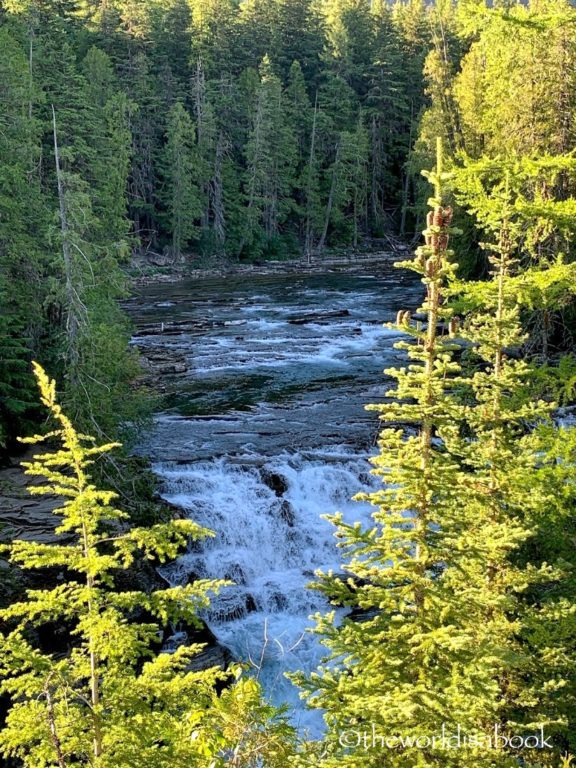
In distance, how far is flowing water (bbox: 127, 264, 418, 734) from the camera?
11.7 meters

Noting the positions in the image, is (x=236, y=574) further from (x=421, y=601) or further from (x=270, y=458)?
(x=421, y=601)

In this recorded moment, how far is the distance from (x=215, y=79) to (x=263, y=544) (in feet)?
163

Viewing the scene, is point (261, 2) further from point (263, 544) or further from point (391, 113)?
point (263, 544)

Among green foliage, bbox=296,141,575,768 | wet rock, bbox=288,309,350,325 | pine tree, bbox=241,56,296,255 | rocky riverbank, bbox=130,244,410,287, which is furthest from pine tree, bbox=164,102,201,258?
green foliage, bbox=296,141,575,768

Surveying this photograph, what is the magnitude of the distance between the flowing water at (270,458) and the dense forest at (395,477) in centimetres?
77

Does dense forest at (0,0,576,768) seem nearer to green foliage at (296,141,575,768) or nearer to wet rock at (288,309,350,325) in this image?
green foliage at (296,141,575,768)

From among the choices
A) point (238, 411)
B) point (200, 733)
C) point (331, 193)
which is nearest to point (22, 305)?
point (238, 411)

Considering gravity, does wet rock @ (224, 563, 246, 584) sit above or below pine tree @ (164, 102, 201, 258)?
below

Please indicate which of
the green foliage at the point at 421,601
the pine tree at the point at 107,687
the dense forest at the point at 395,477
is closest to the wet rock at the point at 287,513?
the dense forest at the point at 395,477

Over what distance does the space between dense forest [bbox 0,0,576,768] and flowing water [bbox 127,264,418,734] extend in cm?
77

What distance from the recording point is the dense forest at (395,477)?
13.4ft

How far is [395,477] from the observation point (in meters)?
4.35

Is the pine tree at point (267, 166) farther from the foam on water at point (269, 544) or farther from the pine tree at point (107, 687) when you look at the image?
the pine tree at point (107, 687)

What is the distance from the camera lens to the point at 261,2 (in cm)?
5984
